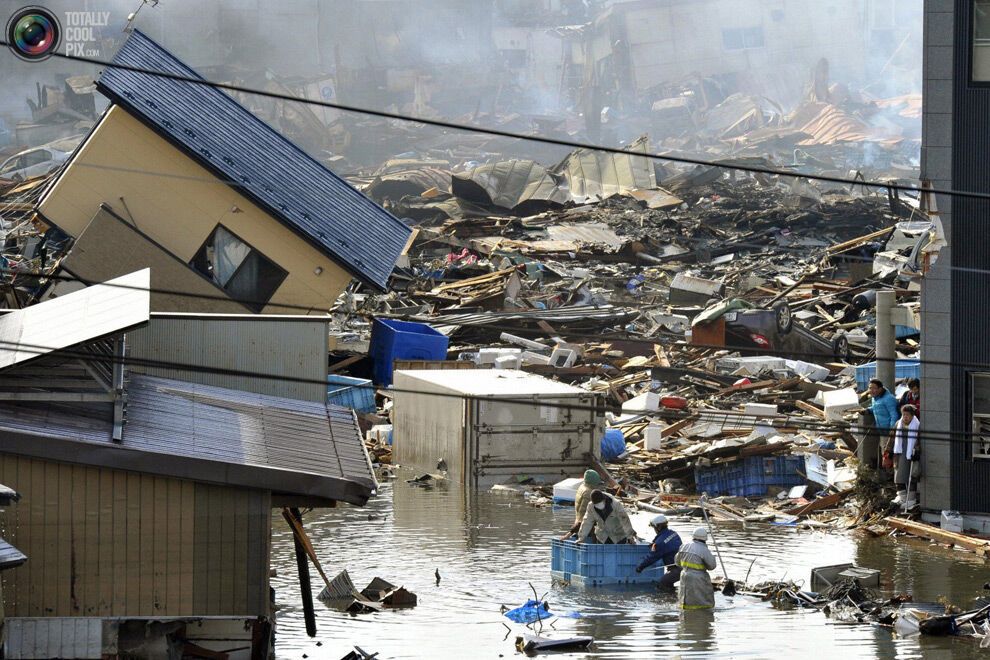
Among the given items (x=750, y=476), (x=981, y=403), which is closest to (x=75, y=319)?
(x=981, y=403)

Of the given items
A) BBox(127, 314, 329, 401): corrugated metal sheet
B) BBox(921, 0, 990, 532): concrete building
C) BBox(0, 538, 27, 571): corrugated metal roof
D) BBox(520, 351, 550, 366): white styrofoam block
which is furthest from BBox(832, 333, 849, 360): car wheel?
BBox(0, 538, 27, 571): corrugated metal roof

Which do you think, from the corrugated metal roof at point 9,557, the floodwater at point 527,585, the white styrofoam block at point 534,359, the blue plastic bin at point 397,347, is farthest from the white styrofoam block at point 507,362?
the corrugated metal roof at point 9,557

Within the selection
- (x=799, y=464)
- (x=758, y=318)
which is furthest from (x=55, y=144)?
(x=799, y=464)

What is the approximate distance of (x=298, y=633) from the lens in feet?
42.4

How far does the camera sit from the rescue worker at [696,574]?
13867mm

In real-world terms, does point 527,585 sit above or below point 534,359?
below

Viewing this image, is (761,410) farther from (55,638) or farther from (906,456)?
(55,638)

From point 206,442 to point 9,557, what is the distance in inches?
93.4

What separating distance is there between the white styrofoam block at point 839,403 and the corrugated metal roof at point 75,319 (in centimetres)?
1261

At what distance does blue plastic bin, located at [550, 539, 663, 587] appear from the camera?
14.7 metres

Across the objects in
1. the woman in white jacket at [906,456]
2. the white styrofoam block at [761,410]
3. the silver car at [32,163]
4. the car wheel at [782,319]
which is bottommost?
the woman in white jacket at [906,456]

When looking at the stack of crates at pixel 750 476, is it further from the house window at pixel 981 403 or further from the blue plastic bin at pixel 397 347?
the blue plastic bin at pixel 397 347

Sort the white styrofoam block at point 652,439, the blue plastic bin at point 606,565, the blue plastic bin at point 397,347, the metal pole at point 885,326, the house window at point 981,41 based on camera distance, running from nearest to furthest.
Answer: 1. the blue plastic bin at point 606,565
2. the house window at point 981,41
3. the metal pole at point 885,326
4. the white styrofoam block at point 652,439
5. the blue plastic bin at point 397,347

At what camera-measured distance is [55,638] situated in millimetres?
10219
